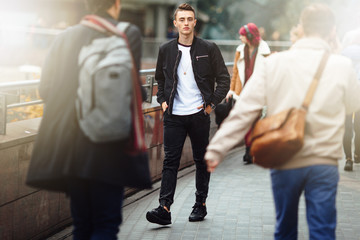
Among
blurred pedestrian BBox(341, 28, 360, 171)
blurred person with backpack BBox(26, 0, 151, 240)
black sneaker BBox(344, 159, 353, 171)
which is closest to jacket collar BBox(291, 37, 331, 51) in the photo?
blurred person with backpack BBox(26, 0, 151, 240)

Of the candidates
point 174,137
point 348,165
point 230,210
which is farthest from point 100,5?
point 348,165

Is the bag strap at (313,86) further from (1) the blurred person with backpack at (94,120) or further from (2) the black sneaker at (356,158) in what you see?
(2) the black sneaker at (356,158)

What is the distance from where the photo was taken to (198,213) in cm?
598

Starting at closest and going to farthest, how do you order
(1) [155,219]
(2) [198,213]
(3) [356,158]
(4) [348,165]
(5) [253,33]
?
1. (1) [155,219]
2. (2) [198,213]
3. (4) [348,165]
4. (5) [253,33]
5. (3) [356,158]

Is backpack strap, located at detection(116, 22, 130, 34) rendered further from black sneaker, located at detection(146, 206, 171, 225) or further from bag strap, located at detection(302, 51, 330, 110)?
black sneaker, located at detection(146, 206, 171, 225)

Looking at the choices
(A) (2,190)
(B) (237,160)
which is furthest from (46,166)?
(B) (237,160)

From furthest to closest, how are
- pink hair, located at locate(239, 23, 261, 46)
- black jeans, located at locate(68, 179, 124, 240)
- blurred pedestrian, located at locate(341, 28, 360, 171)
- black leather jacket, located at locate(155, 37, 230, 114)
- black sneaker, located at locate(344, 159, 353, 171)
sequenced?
1. pink hair, located at locate(239, 23, 261, 46)
2. black sneaker, located at locate(344, 159, 353, 171)
3. blurred pedestrian, located at locate(341, 28, 360, 171)
4. black leather jacket, located at locate(155, 37, 230, 114)
5. black jeans, located at locate(68, 179, 124, 240)

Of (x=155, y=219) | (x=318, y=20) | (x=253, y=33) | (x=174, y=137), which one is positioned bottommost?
(x=155, y=219)

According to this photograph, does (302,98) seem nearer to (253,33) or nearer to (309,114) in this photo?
(309,114)

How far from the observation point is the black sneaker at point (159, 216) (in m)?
5.67

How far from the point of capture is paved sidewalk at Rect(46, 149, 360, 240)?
18.3 feet

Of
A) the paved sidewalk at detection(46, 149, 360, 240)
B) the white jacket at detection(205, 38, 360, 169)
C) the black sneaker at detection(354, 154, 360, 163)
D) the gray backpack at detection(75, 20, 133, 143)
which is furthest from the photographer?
the black sneaker at detection(354, 154, 360, 163)

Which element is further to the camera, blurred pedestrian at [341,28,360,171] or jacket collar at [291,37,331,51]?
blurred pedestrian at [341,28,360,171]

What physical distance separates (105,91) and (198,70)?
2.48 meters
